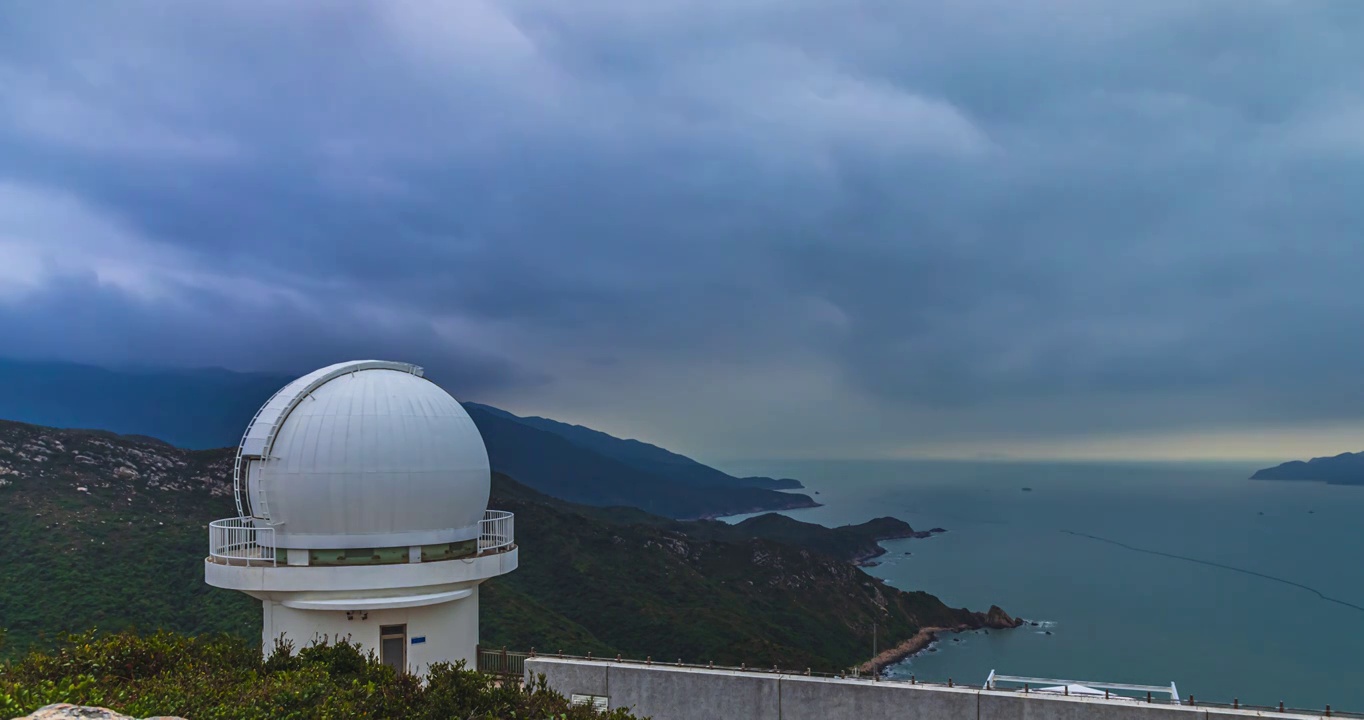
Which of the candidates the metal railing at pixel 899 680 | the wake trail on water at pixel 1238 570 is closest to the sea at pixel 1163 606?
the wake trail on water at pixel 1238 570

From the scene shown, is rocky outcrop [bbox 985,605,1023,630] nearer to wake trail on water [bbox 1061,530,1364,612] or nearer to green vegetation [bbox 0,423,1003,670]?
green vegetation [bbox 0,423,1003,670]

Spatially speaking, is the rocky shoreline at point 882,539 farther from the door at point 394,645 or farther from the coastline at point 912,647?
the door at point 394,645

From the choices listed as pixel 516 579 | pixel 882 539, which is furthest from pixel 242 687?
Result: pixel 882 539

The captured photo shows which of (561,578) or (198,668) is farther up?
(198,668)

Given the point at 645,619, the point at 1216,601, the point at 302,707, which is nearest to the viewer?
the point at 302,707

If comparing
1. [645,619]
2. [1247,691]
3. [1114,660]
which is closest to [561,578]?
[645,619]

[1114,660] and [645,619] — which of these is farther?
[1114,660]

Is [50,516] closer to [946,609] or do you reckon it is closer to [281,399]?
[281,399]
